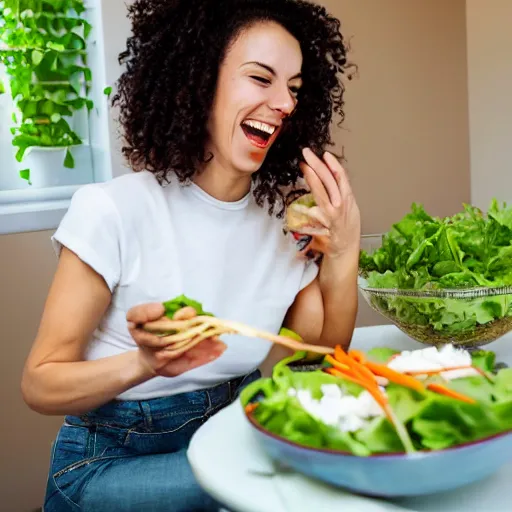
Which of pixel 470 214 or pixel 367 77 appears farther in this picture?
pixel 367 77

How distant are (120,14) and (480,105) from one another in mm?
1447

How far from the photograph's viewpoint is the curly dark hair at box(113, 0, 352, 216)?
153 centimetres

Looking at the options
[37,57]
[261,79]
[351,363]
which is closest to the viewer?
[351,363]

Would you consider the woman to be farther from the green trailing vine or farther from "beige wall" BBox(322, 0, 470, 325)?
"beige wall" BBox(322, 0, 470, 325)

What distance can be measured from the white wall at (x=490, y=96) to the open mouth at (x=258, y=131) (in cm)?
175

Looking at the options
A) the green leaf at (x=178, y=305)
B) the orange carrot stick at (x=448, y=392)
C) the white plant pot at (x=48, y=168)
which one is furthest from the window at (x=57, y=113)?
the orange carrot stick at (x=448, y=392)

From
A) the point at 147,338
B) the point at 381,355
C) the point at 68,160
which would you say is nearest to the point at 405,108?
the point at 68,160

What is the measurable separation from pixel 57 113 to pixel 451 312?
1592 millimetres

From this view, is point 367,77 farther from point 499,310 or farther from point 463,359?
point 463,359

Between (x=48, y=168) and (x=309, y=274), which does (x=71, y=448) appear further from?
(x=48, y=168)

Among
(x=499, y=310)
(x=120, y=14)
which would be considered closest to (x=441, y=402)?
(x=499, y=310)

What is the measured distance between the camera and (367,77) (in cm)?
292

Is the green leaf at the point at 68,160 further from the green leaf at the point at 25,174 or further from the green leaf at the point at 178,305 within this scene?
the green leaf at the point at 178,305

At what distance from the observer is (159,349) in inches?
41.0
